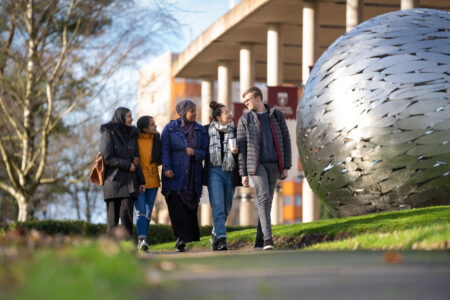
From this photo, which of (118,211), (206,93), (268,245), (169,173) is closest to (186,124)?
(169,173)

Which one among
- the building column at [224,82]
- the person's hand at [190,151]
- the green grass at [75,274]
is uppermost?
the building column at [224,82]

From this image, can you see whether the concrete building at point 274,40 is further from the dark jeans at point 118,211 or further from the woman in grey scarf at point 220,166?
the dark jeans at point 118,211

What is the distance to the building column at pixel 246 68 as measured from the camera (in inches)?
1394

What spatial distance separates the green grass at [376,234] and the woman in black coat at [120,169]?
236cm

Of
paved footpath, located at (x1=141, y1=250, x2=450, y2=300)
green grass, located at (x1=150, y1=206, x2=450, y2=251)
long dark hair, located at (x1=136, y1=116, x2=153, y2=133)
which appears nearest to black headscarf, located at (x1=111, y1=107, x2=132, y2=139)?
long dark hair, located at (x1=136, y1=116, x2=153, y2=133)

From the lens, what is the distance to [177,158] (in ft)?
35.3

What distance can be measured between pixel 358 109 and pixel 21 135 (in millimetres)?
11847

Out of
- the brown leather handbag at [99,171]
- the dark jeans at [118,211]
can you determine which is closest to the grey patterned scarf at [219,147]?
the dark jeans at [118,211]

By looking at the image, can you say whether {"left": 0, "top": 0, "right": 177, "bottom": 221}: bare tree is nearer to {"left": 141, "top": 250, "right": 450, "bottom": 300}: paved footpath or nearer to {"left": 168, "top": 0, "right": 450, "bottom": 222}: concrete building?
{"left": 168, "top": 0, "right": 450, "bottom": 222}: concrete building

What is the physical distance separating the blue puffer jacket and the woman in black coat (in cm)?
36

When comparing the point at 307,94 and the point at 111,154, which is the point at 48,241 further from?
the point at 307,94

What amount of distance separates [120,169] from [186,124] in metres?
1.17

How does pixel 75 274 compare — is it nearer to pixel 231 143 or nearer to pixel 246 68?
pixel 231 143

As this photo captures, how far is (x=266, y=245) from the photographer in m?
9.97
